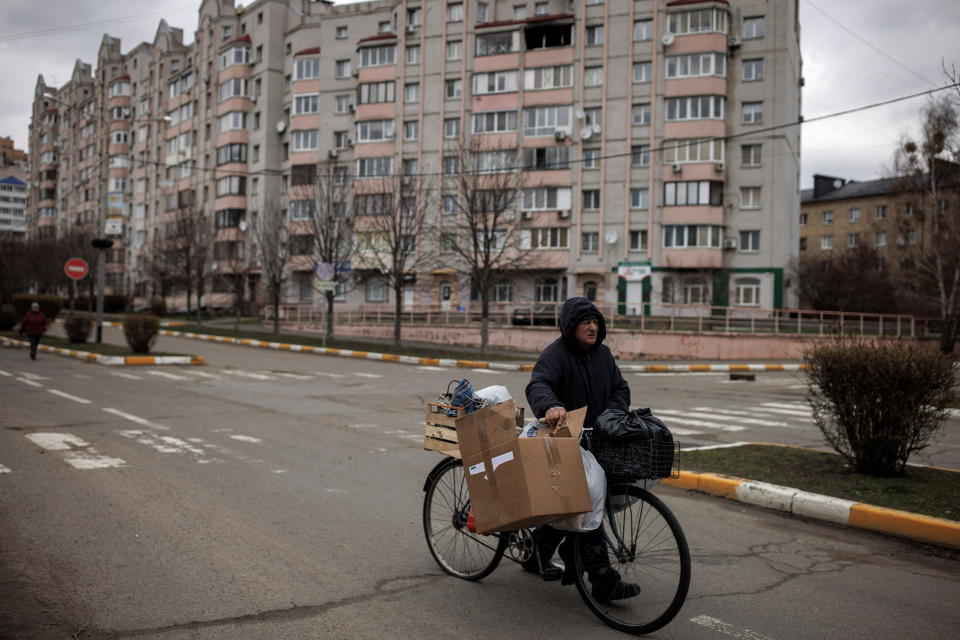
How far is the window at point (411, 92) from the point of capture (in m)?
55.8

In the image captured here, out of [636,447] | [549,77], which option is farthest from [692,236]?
[636,447]

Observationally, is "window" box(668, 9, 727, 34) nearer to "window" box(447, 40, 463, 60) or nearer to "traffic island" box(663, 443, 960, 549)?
"window" box(447, 40, 463, 60)

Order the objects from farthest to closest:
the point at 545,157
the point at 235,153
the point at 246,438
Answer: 1. the point at 235,153
2. the point at 545,157
3. the point at 246,438

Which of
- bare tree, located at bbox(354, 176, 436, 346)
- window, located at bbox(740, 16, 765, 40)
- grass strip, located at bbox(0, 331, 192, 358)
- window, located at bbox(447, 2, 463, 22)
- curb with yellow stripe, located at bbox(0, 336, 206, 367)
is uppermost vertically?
window, located at bbox(447, 2, 463, 22)

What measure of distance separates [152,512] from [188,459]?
2223mm

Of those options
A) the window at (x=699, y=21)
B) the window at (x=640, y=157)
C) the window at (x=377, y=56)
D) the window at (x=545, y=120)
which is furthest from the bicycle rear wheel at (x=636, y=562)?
the window at (x=377, y=56)

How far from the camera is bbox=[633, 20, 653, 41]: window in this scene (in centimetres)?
4934

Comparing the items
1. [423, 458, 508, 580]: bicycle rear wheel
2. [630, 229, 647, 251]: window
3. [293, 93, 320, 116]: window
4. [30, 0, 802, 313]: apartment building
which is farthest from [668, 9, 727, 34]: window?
[423, 458, 508, 580]: bicycle rear wheel

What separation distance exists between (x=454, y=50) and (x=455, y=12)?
273 centimetres

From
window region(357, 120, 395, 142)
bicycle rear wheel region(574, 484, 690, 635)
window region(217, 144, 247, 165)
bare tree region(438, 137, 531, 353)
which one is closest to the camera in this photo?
bicycle rear wheel region(574, 484, 690, 635)

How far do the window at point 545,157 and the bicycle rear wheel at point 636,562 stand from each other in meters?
47.5

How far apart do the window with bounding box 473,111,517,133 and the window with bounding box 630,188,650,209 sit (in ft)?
30.6

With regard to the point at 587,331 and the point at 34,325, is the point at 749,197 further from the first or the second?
the point at 587,331

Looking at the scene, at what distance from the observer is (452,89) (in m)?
54.7
